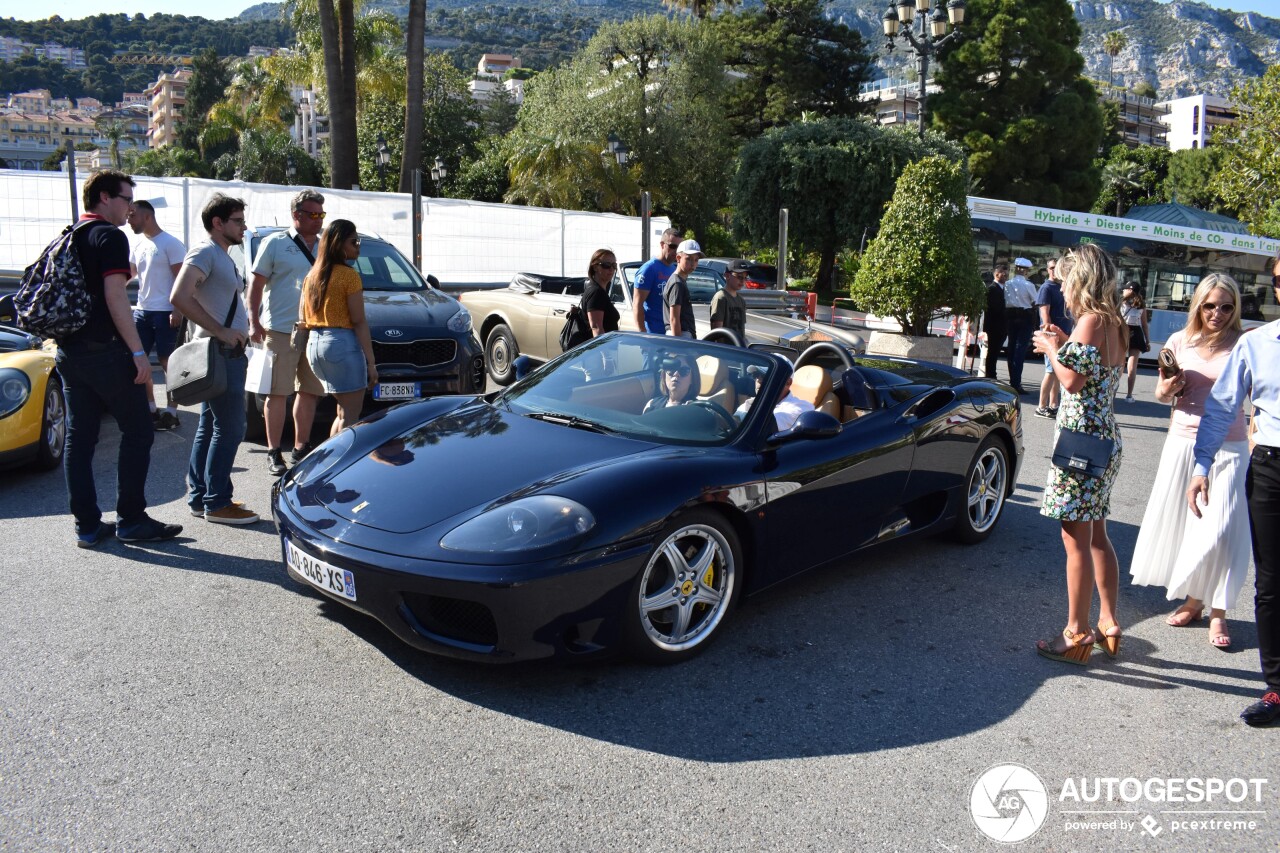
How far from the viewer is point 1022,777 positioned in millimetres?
3254

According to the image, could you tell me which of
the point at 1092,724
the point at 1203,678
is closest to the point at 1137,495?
the point at 1203,678

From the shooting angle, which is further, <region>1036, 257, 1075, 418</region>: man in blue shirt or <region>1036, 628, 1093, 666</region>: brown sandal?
<region>1036, 257, 1075, 418</region>: man in blue shirt

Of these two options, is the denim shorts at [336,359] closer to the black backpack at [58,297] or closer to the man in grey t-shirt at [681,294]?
the black backpack at [58,297]

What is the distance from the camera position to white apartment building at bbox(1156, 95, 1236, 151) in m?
137

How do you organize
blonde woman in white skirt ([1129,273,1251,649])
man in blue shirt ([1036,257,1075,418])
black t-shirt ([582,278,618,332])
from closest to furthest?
blonde woman in white skirt ([1129,273,1251,649]), black t-shirt ([582,278,618,332]), man in blue shirt ([1036,257,1075,418])

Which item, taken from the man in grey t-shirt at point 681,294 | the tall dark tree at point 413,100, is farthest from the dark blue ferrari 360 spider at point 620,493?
the tall dark tree at point 413,100

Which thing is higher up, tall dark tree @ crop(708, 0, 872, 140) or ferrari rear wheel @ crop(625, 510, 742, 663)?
tall dark tree @ crop(708, 0, 872, 140)

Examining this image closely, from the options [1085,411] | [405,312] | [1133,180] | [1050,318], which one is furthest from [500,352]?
[1133,180]

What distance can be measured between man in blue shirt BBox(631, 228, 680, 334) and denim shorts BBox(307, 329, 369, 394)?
262 cm

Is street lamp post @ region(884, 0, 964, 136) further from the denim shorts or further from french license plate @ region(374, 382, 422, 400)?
the denim shorts

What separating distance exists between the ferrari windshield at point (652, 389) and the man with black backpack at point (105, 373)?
72.1 inches

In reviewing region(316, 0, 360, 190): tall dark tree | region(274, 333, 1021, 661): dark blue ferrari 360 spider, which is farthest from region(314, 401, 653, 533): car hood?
region(316, 0, 360, 190): tall dark tree

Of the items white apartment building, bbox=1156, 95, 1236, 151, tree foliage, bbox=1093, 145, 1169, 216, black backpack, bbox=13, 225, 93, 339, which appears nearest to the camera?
black backpack, bbox=13, 225, 93, 339

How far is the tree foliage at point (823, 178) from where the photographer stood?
36.2 meters
